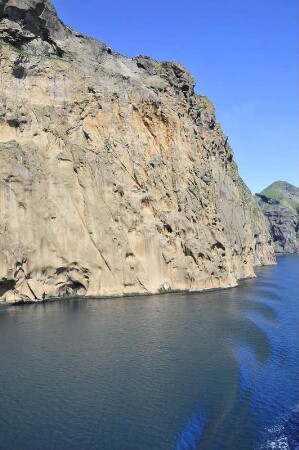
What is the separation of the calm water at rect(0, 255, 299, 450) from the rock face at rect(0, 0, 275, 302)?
13.8 meters

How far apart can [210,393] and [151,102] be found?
69.4m

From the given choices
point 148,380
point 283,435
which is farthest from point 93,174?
point 283,435

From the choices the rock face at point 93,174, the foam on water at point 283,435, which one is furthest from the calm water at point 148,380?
the rock face at point 93,174

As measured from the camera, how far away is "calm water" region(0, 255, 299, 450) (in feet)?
84.9

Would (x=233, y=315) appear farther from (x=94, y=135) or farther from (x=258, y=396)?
(x=94, y=135)

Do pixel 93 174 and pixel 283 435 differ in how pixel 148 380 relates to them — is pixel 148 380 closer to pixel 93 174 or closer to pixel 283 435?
pixel 283 435

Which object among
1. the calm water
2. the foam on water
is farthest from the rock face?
the foam on water

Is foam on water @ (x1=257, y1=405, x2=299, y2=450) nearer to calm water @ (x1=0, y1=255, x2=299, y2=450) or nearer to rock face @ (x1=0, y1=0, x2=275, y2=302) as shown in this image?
calm water @ (x1=0, y1=255, x2=299, y2=450)

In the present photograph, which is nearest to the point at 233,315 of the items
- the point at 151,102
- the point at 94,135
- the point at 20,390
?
the point at 20,390

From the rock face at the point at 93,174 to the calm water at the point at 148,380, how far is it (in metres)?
13.8

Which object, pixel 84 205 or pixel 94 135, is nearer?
pixel 84 205

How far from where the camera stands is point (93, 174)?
78500mm

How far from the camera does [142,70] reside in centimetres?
9600

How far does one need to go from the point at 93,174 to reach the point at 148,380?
49.5 meters
